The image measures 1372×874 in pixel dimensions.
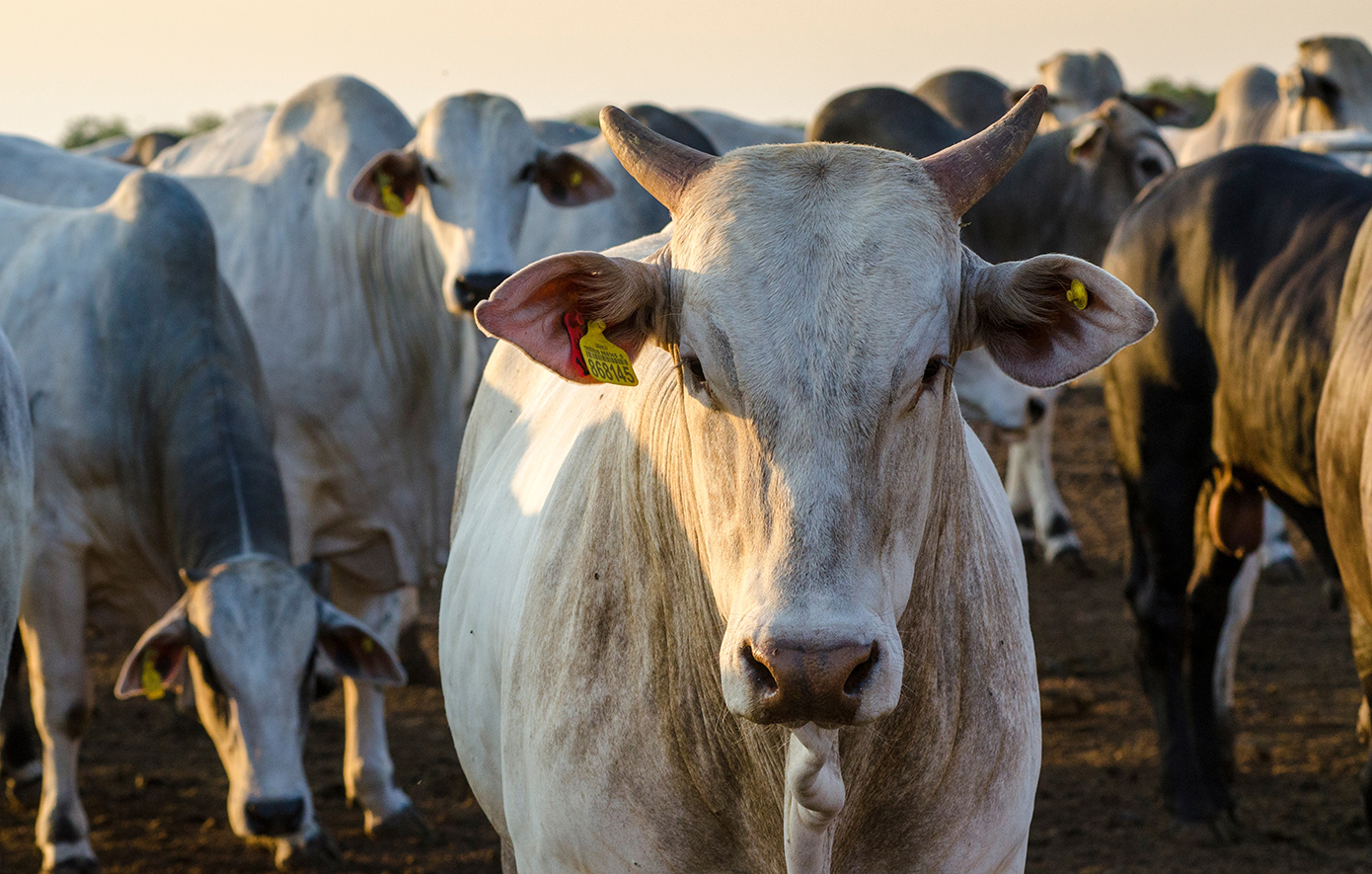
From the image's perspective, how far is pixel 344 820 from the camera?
516 cm

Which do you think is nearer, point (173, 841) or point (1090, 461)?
point (173, 841)

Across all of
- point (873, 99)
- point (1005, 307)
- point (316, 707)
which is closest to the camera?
point (1005, 307)

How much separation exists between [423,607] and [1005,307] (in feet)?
20.2

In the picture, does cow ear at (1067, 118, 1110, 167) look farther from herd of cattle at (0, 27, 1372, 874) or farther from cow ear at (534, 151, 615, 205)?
cow ear at (534, 151, 615, 205)

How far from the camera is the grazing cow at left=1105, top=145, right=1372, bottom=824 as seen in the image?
14.5 feet

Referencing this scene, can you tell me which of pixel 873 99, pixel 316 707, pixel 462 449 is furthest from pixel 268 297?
pixel 873 99

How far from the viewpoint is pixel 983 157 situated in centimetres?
Answer: 214

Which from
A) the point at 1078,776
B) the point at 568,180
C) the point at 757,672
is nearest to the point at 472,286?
the point at 568,180

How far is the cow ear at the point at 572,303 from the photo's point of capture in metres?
2.09

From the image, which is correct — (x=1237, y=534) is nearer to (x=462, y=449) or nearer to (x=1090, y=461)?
(x=462, y=449)

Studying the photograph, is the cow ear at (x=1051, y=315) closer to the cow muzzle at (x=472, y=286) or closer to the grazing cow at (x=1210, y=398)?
the grazing cow at (x=1210, y=398)

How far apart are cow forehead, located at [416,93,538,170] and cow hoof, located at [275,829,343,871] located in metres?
2.49

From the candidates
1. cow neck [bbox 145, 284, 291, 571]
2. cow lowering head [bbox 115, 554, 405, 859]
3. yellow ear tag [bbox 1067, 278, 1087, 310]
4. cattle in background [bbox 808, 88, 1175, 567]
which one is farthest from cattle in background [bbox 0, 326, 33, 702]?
cattle in background [bbox 808, 88, 1175, 567]

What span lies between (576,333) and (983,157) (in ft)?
2.09
